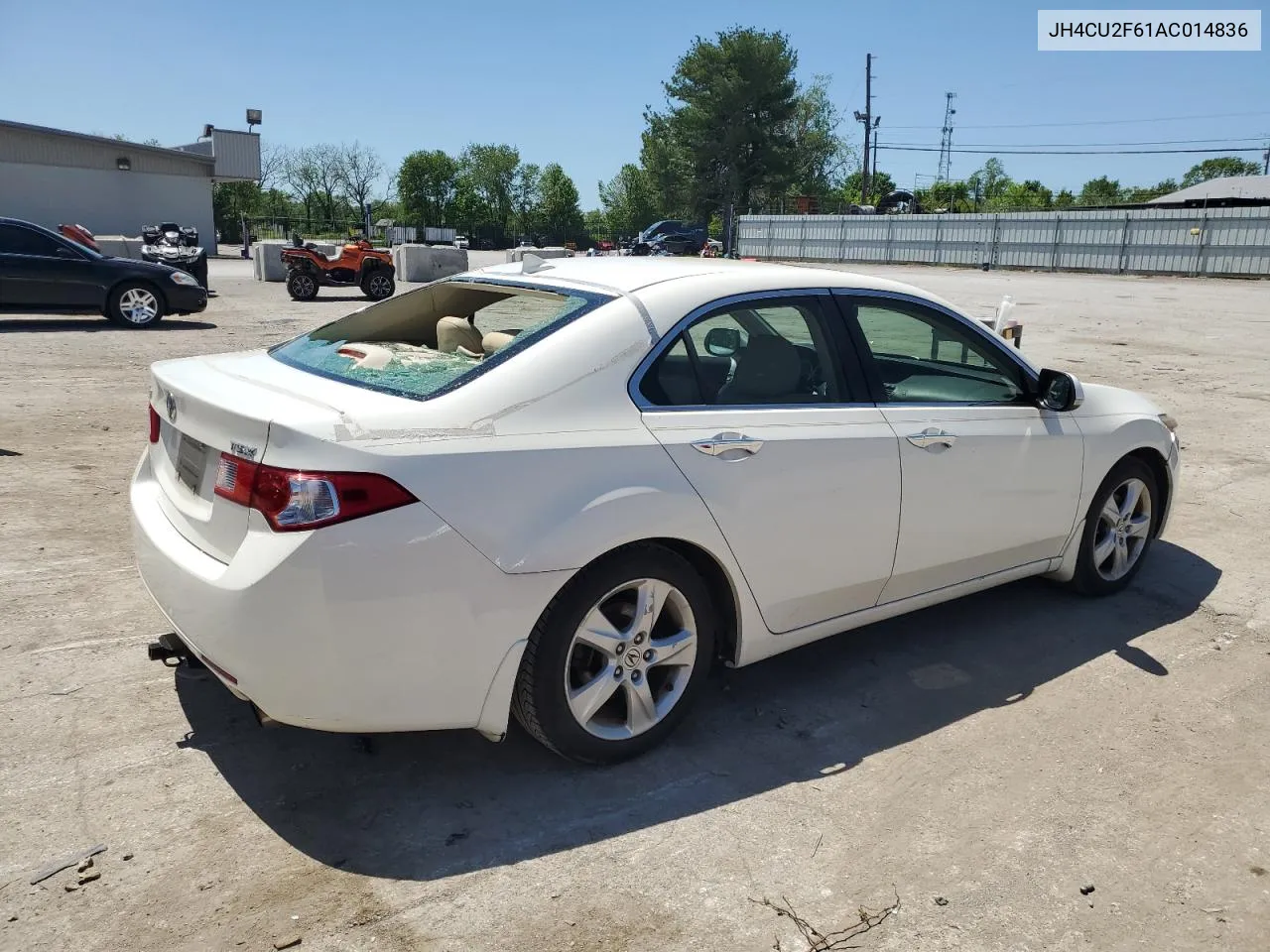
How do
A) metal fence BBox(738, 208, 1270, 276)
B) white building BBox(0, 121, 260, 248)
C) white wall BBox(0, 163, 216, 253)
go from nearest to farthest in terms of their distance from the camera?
metal fence BBox(738, 208, 1270, 276) → white building BBox(0, 121, 260, 248) → white wall BBox(0, 163, 216, 253)

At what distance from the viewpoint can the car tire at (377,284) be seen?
20.7 metres

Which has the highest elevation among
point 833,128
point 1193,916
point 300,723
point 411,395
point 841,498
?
point 833,128

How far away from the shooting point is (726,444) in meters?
3.30

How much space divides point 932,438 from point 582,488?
61.6 inches

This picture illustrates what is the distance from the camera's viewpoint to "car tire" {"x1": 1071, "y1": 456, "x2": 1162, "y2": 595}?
471cm

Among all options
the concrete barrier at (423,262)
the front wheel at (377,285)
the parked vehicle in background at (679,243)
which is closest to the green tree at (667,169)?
the parked vehicle in background at (679,243)

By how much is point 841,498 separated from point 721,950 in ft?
5.30

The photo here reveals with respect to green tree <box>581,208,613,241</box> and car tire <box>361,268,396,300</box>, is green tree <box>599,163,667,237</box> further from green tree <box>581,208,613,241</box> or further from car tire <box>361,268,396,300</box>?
car tire <box>361,268,396,300</box>

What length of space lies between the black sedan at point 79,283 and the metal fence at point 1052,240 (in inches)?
1221

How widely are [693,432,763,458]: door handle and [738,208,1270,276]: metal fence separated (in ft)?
114

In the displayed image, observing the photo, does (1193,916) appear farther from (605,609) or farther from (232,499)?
(232,499)

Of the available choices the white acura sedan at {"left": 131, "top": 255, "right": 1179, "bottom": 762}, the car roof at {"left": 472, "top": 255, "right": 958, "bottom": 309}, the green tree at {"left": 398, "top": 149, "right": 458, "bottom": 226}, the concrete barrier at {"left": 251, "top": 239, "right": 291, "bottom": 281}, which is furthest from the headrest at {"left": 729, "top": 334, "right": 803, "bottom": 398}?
the green tree at {"left": 398, "top": 149, "right": 458, "bottom": 226}

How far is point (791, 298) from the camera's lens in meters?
3.75

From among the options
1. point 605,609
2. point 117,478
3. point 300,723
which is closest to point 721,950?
point 605,609
